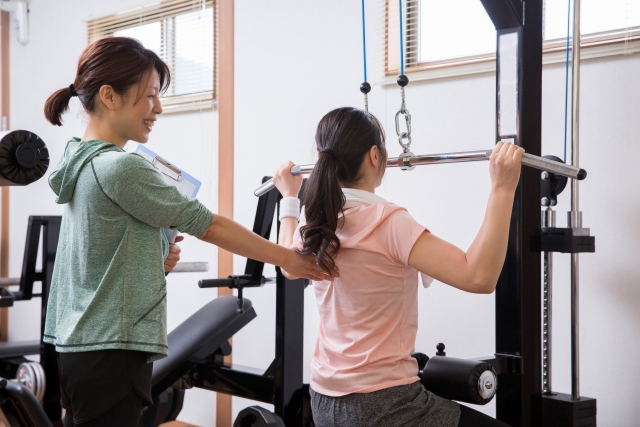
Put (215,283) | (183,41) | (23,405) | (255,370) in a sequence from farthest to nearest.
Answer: (183,41), (255,370), (215,283), (23,405)

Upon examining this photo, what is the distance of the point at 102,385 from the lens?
4.35 ft

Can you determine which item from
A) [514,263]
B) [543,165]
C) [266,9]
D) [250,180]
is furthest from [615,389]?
[266,9]

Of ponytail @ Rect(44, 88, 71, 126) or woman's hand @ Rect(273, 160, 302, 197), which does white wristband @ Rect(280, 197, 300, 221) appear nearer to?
woman's hand @ Rect(273, 160, 302, 197)

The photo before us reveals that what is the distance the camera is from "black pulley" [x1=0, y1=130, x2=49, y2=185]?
934mm

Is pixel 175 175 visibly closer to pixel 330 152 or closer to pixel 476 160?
pixel 330 152

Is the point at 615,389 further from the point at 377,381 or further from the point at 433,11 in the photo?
the point at 433,11

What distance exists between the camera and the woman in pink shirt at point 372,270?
1321 mm

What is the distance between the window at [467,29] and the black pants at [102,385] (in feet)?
6.16

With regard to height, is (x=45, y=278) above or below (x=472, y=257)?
Result: below

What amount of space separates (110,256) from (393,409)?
0.65 metres

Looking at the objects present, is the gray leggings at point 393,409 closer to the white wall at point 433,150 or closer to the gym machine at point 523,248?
the gym machine at point 523,248

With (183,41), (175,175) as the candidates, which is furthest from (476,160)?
(183,41)

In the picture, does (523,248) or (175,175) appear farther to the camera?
(523,248)

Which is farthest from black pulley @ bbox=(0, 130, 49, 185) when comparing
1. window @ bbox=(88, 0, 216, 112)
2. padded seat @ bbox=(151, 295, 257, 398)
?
window @ bbox=(88, 0, 216, 112)
